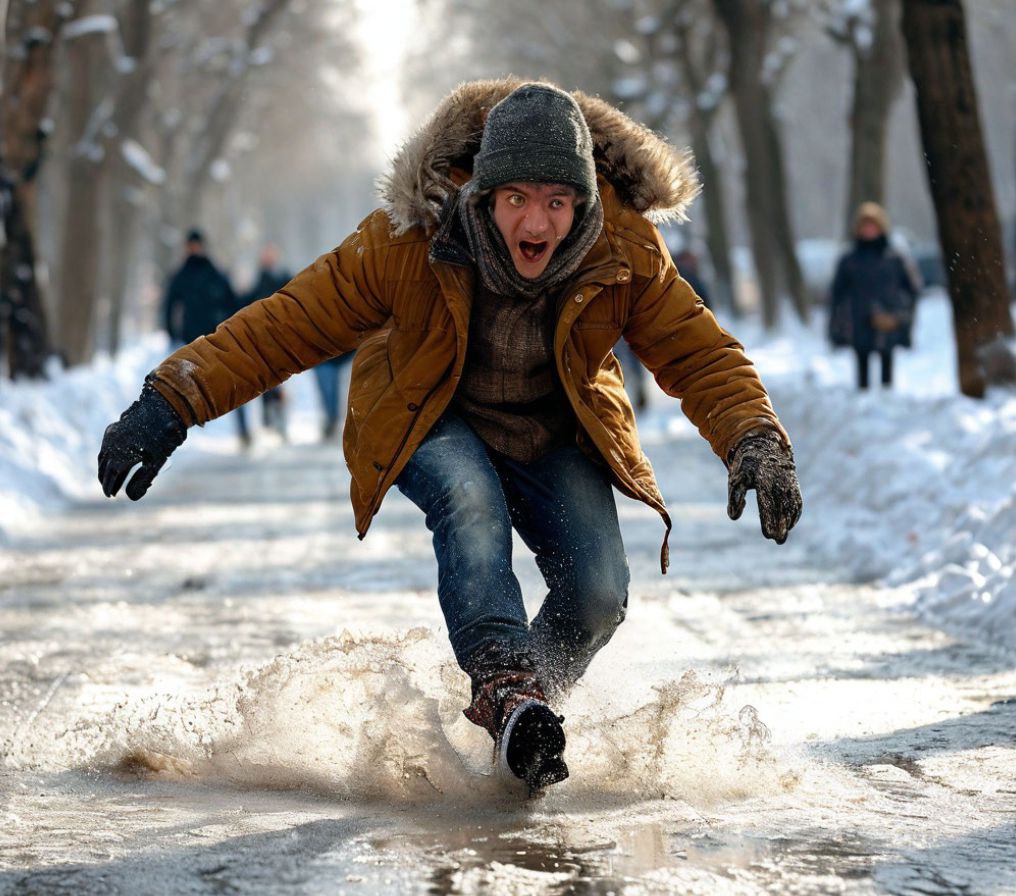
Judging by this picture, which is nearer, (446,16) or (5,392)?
(5,392)

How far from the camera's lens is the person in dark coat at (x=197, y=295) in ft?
58.0

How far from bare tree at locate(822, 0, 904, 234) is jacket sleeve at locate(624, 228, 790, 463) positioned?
20790mm

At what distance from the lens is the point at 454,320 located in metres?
4.57

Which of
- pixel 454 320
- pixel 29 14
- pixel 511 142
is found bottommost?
pixel 454 320

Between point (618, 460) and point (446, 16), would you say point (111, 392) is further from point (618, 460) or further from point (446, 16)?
point (446, 16)

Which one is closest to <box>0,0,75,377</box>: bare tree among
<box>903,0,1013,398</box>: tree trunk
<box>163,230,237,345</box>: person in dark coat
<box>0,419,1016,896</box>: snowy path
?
<box>163,230,237,345</box>: person in dark coat

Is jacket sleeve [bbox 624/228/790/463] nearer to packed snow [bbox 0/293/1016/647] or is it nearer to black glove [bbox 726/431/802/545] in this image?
black glove [bbox 726/431/802/545]

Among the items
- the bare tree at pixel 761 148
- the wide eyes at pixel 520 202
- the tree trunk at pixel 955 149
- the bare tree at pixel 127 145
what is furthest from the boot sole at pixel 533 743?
the bare tree at pixel 761 148

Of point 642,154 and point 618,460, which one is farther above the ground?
point 642,154

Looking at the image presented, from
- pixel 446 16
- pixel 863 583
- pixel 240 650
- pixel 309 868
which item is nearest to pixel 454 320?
pixel 309 868

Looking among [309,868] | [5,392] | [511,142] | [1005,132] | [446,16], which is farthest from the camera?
[1005,132]

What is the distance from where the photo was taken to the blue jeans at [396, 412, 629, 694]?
4.57 m

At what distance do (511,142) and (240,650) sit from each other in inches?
126

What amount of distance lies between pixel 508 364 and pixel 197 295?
43.6 feet
